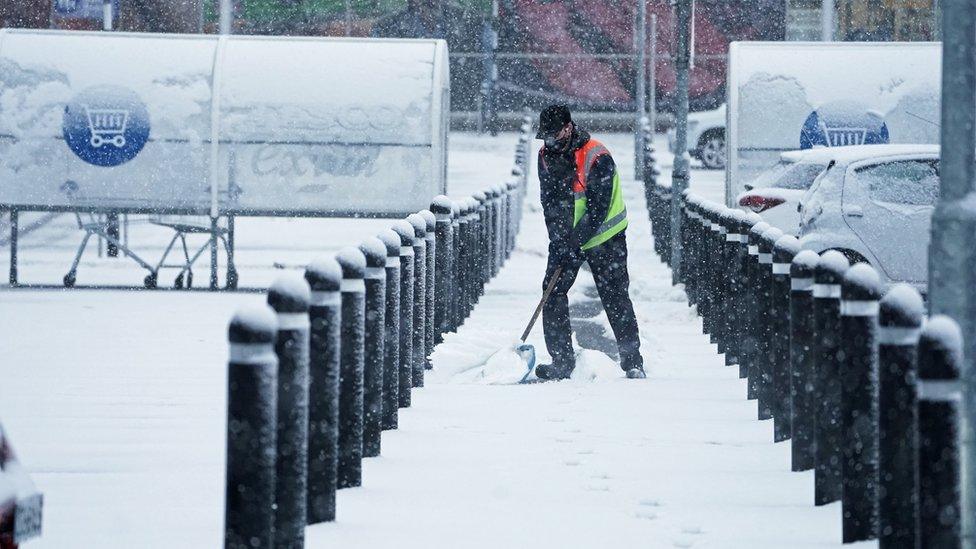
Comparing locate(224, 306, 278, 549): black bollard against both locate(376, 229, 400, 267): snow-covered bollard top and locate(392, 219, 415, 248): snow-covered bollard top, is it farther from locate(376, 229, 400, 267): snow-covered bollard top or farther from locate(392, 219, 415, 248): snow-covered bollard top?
locate(392, 219, 415, 248): snow-covered bollard top

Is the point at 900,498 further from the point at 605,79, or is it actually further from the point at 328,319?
the point at 605,79

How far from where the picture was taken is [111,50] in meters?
18.7

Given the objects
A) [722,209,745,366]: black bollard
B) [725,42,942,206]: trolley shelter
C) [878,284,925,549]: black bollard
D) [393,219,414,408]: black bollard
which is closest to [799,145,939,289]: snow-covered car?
[722,209,745,366]: black bollard

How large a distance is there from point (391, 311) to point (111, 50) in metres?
10.7

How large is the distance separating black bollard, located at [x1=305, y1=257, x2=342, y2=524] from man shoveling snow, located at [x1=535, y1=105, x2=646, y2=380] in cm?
472

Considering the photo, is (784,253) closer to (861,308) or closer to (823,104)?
(861,308)

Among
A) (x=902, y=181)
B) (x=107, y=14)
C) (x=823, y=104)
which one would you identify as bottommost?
→ (x=902, y=181)

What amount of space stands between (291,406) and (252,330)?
0.72 meters

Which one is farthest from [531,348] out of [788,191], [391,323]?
[788,191]

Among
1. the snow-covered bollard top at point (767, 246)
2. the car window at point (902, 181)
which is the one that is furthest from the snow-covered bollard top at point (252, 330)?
the car window at point (902, 181)

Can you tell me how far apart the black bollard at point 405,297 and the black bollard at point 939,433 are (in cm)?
518

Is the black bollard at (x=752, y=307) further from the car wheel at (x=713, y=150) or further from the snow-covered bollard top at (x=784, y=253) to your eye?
the car wheel at (x=713, y=150)

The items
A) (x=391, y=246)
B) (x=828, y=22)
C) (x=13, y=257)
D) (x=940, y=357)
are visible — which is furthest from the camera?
(x=828, y=22)

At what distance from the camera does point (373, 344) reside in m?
8.02
